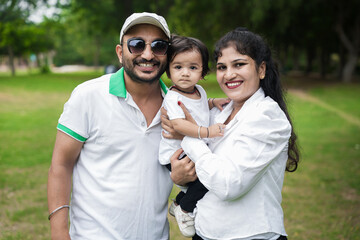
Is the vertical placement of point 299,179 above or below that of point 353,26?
below

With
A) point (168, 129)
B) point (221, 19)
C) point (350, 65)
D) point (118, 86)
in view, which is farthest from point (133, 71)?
point (350, 65)

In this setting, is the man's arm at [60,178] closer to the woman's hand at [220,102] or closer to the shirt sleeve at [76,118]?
the shirt sleeve at [76,118]

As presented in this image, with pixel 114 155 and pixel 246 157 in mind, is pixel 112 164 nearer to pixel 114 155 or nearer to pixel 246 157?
pixel 114 155

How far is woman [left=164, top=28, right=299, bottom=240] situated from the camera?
2.02 m

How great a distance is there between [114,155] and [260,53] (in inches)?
45.0

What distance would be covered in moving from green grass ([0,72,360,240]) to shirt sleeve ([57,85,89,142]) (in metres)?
1.47

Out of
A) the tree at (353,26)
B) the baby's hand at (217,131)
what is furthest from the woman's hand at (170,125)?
the tree at (353,26)

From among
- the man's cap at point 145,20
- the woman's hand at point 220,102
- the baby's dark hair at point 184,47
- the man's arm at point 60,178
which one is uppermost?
the man's cap at point 145,20

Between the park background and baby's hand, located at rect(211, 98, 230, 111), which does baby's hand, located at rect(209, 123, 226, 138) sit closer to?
baby's hand, located at rect(211, 98, 230, 111)

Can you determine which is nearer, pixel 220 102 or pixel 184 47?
pixel 184 47

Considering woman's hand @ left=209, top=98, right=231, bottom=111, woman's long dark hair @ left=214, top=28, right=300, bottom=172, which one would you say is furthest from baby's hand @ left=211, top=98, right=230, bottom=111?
woman's long dark hair @ left=214, top=28, right=300, bottom=172

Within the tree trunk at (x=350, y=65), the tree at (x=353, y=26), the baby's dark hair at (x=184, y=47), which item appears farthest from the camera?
the tree trunk at (x=350, y=65)

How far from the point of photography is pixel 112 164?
2.45 m

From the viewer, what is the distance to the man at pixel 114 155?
244 cm
